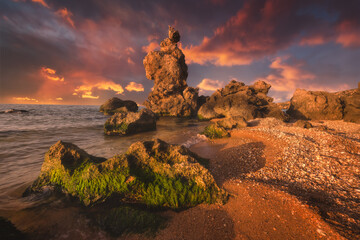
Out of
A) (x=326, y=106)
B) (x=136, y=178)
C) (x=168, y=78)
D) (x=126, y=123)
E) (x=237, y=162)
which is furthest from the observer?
(x=168, y=78)

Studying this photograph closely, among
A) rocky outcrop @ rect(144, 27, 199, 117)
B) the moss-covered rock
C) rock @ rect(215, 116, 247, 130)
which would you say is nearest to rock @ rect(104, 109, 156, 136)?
the moss-covered rock

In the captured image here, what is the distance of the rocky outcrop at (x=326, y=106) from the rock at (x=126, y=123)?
23.0 m

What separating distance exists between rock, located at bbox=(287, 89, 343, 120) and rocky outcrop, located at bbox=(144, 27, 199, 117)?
66.7 feet

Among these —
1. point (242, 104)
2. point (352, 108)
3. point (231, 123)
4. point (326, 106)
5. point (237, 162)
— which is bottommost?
point (237, 162)

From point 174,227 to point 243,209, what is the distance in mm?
1547

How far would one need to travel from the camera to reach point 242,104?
22.4 meters

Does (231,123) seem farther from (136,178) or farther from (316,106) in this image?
(316,106)

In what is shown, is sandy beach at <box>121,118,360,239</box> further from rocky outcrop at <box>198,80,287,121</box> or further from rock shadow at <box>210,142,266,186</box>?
rocky outcrop at <box>198,80,287,121</box>

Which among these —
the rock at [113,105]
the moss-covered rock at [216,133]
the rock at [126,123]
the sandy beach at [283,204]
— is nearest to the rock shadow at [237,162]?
the sandy beach at [283,204]

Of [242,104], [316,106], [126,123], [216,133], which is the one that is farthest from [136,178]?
[316,106]

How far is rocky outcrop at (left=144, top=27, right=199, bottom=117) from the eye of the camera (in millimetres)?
35281

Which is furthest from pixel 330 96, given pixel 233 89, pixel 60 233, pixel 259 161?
pixel 60 233

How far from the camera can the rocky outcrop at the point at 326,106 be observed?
17.5 metres

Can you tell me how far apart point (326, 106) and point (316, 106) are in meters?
1.04
